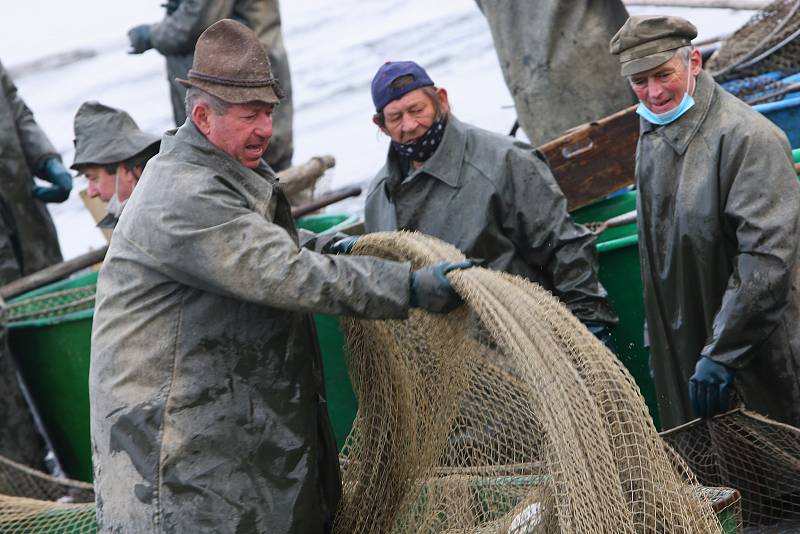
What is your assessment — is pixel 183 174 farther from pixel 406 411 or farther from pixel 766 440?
pixel 766 440

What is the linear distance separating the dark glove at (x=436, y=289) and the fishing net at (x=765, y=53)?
3890 millimetres

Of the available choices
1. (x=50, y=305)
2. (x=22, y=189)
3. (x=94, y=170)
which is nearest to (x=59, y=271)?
(x=50, y=305)

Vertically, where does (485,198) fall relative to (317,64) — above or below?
above

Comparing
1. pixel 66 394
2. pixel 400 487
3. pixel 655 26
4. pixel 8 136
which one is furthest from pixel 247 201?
pixel 8 136

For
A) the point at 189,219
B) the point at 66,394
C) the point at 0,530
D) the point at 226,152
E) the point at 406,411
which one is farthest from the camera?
the point at 66,394

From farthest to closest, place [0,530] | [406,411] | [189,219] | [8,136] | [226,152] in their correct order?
1. [8,136]
2. [0,530]
3. [406,411]
4. [226,152]
5. [189,219]

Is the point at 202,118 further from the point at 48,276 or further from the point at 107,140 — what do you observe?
the point at 48,276

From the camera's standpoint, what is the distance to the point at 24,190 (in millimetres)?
6828

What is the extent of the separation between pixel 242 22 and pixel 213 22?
181mm

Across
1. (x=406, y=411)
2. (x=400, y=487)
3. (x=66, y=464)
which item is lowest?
(x=66, y=464)

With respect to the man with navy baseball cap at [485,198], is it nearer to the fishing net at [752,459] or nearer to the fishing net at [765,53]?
the fishing net at [752,459]

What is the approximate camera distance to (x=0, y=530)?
4.54 m

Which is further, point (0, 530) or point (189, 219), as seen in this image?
point (0, 530)

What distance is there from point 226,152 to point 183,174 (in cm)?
16
